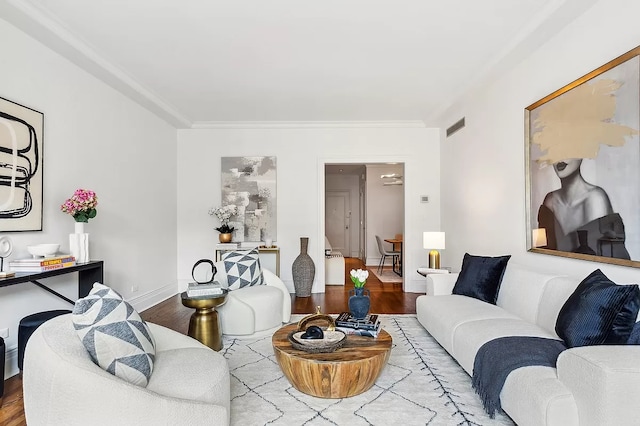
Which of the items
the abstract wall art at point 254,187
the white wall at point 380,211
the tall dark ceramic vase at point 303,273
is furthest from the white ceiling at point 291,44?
the white wall at point 380,211

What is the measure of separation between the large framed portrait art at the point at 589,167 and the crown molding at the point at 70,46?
13.7ft

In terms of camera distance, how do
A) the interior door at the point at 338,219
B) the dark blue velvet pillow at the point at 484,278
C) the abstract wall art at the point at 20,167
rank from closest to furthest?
the abstract wall art at the point at 20,167
the dark blue velvet pillow at the point at 484,278
the interior door at the point at 338,219

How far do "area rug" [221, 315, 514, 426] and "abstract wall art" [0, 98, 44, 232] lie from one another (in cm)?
203

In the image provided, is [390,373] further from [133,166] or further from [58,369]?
[133,166]

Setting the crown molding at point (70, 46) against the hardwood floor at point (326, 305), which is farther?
the hardwood floor at point (326, 305)

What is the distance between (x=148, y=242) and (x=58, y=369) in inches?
155

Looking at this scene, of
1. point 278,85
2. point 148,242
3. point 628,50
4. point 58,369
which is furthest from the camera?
point 148,242

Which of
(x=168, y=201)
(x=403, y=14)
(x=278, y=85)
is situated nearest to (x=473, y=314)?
(x=403, y=14)

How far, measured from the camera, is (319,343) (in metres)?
2.43

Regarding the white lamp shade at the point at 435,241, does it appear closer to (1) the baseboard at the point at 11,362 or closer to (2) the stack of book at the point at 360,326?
(2) the stack of book at the point at 360,326

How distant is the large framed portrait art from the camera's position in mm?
2328

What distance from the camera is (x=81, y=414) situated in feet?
4.70

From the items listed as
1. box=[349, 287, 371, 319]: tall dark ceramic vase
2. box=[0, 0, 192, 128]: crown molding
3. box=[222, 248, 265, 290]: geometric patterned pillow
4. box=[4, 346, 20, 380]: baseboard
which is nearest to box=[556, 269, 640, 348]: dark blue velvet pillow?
box=[349, 287, 371, 319]: tall dark ceramic vase

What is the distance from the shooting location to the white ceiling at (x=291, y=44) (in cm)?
281
